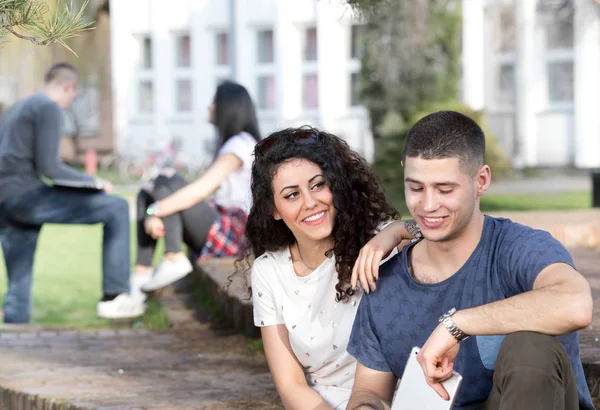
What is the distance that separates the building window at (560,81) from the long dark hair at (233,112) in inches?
572

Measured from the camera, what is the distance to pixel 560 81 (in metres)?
20.4

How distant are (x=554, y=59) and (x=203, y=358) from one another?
16099mm

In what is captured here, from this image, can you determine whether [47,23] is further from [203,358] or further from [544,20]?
[544,20]

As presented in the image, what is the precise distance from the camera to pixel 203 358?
5.54m

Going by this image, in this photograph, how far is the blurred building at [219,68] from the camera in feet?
78.1

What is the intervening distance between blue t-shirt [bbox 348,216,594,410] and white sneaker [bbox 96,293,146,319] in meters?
4.24

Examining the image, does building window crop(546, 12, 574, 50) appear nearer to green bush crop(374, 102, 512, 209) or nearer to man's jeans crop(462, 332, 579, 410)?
green bush crop(374, 102, 512, 209)

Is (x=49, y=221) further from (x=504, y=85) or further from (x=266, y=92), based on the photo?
(x=266, y=92)

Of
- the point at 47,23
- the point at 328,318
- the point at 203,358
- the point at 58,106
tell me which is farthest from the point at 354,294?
the point at 58,106

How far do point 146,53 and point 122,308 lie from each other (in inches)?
877

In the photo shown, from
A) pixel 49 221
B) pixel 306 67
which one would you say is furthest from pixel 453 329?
pixel 306 67

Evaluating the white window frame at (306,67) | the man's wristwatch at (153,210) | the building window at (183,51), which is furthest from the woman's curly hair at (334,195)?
the building window at (183,51)

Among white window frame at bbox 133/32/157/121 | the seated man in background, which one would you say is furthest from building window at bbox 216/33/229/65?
the seated man in background

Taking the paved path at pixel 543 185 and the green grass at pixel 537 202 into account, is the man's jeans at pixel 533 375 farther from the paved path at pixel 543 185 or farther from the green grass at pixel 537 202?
the paved path at pixel 543 185
